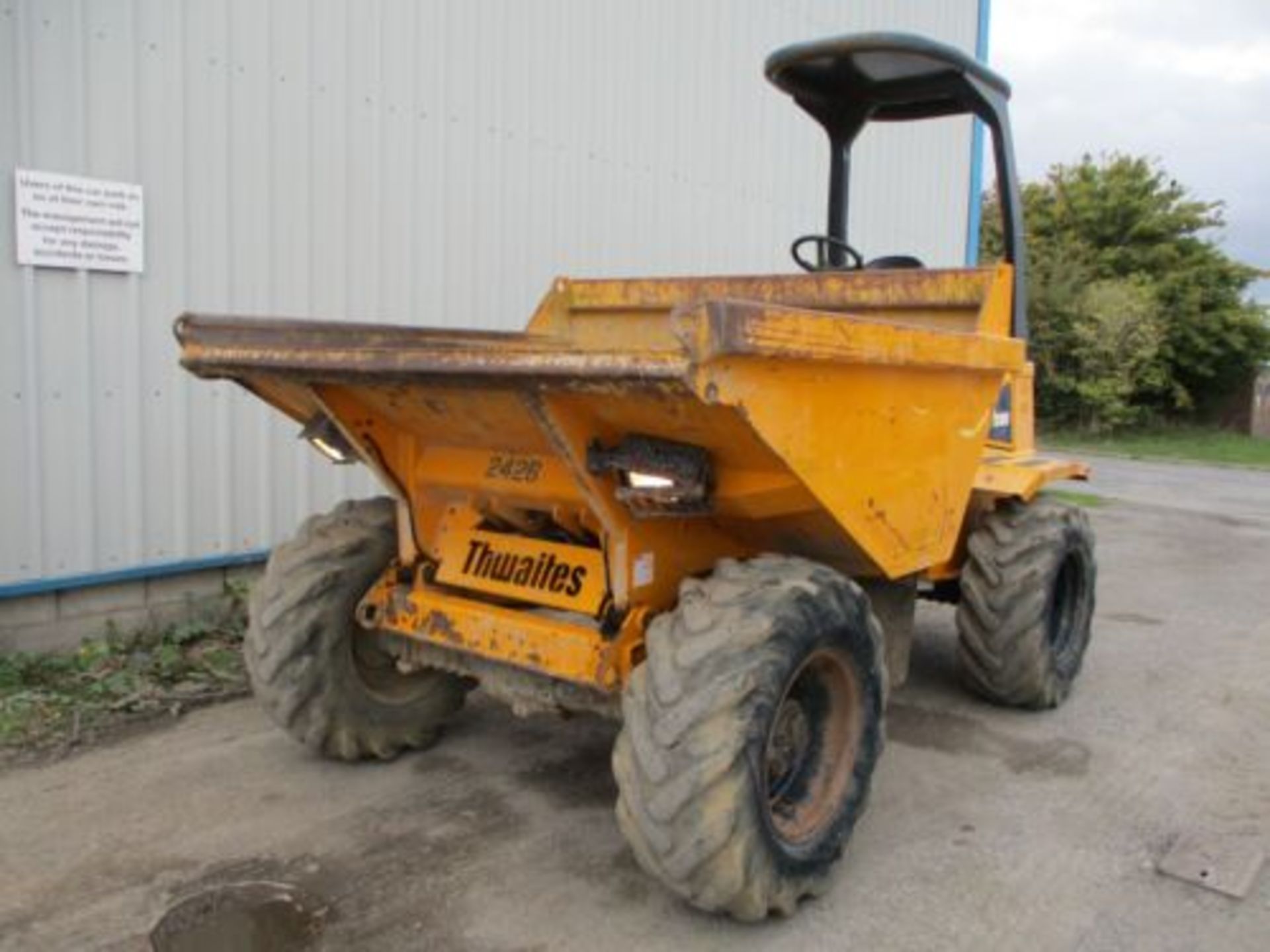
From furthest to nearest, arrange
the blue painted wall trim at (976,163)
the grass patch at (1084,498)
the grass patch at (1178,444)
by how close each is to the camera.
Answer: the grass patch at (1178,444), the grass patch at (1084,498), the blue painted wall trim at (976,163)

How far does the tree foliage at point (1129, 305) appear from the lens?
80.6ft

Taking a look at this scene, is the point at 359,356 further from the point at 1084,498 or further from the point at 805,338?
the point at 1084,498

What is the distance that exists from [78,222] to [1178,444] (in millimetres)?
23710

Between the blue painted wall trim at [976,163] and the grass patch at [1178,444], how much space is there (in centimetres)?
1071

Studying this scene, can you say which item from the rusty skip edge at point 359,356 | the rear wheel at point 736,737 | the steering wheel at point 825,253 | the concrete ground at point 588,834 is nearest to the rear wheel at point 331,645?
the concrete ground at point 588,834

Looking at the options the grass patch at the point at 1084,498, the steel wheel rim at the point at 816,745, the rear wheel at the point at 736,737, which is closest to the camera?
the rear wheel at the point at 736,737

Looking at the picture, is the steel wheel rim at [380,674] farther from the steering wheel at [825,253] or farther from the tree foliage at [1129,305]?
the tree foliage at [1129,305]

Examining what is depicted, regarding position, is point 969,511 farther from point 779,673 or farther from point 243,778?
point 243,778

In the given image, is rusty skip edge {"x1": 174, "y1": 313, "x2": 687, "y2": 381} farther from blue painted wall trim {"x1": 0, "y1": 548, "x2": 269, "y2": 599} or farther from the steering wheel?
blue painted wall trim {"x1": 0, "y1": 548, "x2": 269, "y2": 599}

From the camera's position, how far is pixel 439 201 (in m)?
6.48

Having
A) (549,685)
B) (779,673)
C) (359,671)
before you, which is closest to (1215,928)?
(779,673)

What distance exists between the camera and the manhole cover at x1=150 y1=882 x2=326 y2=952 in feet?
9.86

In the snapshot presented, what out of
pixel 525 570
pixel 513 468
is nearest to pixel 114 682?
pixel 525 570

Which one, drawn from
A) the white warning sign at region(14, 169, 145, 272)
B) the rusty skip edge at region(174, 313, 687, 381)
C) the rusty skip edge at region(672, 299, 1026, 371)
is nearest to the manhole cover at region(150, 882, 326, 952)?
the rusty skip edge at region(174, 313, 687, 381)
